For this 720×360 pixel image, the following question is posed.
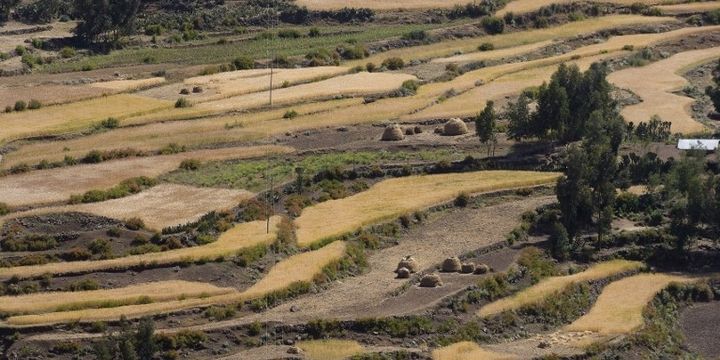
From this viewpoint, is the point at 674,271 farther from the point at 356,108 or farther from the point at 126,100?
the point at 126,100

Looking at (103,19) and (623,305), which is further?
(103,19)

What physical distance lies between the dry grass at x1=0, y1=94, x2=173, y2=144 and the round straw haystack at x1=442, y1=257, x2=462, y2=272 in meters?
34.8

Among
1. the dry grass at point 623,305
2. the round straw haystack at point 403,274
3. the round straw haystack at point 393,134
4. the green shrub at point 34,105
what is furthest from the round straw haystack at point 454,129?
the round straw haystack at point 403,274

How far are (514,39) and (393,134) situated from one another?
134 feet

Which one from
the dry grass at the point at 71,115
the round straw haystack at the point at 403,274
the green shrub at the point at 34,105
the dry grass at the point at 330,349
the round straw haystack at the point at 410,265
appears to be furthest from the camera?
the green shrub at the point at 34,105

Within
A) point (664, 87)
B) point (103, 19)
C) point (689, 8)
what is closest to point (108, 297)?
point (664, 87)

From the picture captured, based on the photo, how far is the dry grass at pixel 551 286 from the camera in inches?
3866

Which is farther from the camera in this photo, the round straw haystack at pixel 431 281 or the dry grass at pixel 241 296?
the round straw haystack at pixel 431 281

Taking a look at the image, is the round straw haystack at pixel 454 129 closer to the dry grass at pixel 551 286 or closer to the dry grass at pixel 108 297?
the dry grass at pixel 551 286

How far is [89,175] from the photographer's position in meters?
117

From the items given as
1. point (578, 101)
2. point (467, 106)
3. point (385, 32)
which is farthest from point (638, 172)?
point (385, 32)

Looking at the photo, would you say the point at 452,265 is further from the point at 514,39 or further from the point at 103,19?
the point at 103,19

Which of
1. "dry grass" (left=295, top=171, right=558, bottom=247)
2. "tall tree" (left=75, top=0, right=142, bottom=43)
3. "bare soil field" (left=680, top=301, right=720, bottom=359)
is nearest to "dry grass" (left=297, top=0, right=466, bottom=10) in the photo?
"tall tree" (left=75, top=0, right=142, bottom=43)

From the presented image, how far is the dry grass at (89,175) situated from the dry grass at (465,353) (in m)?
26.7
